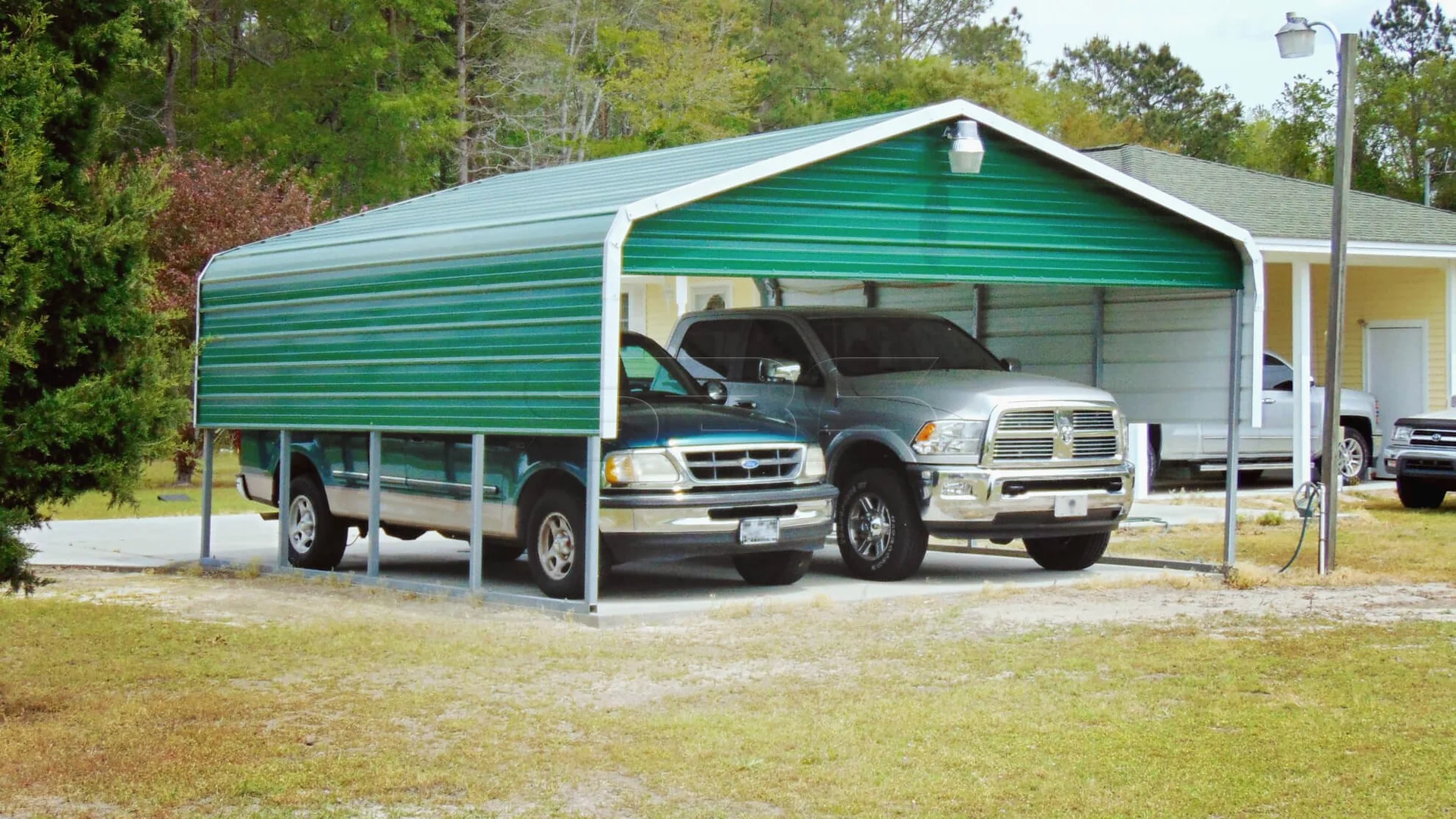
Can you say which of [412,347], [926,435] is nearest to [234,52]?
[412,347]

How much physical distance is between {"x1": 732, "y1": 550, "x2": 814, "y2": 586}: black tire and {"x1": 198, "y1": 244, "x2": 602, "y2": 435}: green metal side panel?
93.1 inches

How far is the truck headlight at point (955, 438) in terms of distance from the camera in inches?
524

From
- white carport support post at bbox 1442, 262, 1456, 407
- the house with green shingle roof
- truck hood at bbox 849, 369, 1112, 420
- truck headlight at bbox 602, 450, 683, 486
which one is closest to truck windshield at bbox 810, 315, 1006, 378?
truck hood at bbox 849, 369, 1112, 420

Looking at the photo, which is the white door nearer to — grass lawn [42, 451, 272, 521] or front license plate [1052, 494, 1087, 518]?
front license plate [1052, 494, 1087, 518]

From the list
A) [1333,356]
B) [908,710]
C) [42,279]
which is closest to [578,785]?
[908,710]

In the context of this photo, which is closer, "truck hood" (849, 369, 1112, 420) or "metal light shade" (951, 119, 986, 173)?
"metal light shade" (951, 119, 986, 173)

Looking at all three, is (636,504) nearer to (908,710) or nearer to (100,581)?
(908,710)

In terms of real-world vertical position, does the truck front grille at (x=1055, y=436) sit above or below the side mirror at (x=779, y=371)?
below

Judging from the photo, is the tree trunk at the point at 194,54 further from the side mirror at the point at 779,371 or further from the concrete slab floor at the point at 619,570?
the side mirror at the point at 779,371

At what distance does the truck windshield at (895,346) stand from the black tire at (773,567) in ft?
5.68

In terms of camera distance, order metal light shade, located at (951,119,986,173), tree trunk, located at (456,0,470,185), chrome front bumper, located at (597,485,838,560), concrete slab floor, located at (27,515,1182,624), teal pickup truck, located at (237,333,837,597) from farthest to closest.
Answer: tree trunk, located at (456,0,470,185) → metal light shade, located at (951,119,986,173) → concrete slab floor, located at (27,515,1182,624) → teal pickup truck, located at (237,333,837,597) → chrome front bumper, located at (597,485,838,560)

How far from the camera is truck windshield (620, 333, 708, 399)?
45.5 ft

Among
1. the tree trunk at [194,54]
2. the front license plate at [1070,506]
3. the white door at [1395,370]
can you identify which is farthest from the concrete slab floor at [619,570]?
the tree trunk at [194,54]

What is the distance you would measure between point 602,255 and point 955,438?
11.1 feet
